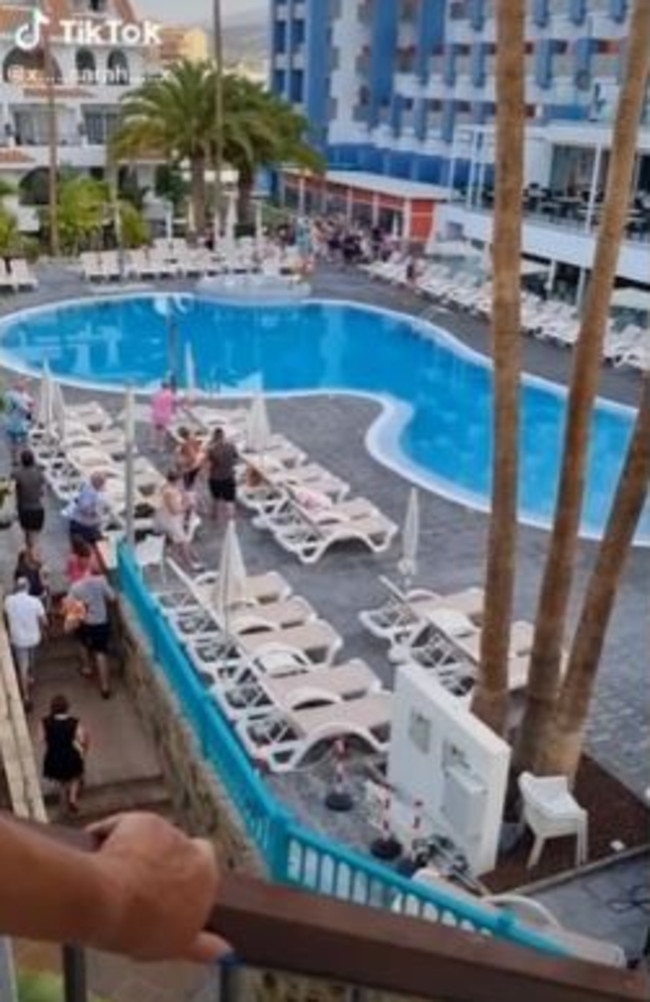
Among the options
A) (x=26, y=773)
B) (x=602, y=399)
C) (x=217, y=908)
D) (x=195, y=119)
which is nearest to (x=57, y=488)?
(x=26, y=773)

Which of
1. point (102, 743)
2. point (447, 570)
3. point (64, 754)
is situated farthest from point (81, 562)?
point (447, 570)

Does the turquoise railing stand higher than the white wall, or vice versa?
the white wall

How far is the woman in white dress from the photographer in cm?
1342

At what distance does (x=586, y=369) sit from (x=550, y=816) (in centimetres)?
304

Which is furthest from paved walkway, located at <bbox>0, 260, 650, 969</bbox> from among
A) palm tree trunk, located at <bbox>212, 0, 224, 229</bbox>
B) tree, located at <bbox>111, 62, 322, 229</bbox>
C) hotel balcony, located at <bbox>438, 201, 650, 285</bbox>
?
tree, located at <bbox>111, 62, 322, 229</bbox>

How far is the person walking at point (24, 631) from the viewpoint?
10367 millimetres

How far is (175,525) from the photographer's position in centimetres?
1341

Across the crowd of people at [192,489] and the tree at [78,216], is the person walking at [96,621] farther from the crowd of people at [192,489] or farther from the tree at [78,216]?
the tree at [78,216]

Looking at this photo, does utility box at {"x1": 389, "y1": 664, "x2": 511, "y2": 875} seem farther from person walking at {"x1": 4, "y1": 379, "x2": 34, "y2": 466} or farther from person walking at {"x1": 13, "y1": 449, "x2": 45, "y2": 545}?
person walking at {"x1": 4, "y1": 379, "x2": 34, "y2": 466}

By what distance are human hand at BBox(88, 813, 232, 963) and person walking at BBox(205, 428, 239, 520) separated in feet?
43.8

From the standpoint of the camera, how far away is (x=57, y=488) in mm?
15477

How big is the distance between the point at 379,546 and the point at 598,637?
20.2 ft

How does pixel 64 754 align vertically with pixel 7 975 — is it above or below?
below

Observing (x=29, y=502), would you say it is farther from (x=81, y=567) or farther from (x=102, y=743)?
(x=102, y=743)
